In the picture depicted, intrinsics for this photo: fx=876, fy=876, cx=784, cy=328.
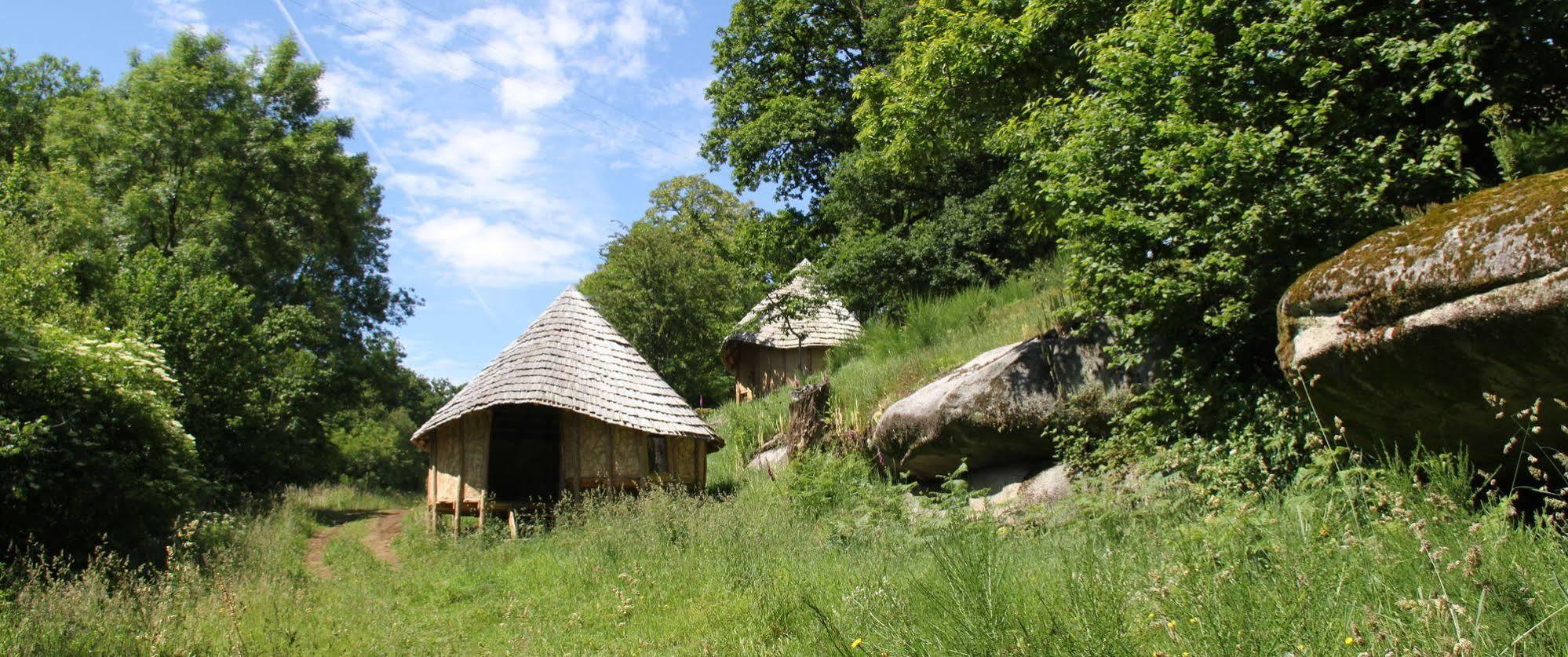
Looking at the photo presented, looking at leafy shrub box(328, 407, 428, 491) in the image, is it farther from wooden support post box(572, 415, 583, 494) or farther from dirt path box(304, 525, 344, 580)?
wooden support post box(572, 415, 583, 494)

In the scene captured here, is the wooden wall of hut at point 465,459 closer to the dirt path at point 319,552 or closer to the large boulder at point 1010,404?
the dirt path at point 319,552

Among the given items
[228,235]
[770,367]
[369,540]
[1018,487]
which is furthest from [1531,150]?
[228,235]

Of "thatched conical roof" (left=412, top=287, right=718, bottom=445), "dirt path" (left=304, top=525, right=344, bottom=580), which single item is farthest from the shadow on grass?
"thatched conical roof" (left=412, top=287, right=718, bottom=445)

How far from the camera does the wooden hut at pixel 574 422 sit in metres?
13.1

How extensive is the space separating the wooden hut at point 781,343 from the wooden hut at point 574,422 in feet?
21.6

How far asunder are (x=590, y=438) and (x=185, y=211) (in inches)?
677

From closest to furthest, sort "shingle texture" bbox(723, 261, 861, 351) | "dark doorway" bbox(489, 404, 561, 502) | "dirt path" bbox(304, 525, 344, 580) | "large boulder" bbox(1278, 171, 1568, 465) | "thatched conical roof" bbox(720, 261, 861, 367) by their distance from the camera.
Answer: "large boulder" bbox(1278, 171, 1568, 465) → "dirt path" bbox(304, 525, 344, 580) → "dark doorway" bbox(489, 404, 561, 502) → "thatched conical roof" bbox(720, 261, 861, 367) → "shingle texture" bbox(723, 261, 861, 351)

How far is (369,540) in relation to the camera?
14141mm

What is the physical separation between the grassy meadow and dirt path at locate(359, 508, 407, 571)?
0.27 metres

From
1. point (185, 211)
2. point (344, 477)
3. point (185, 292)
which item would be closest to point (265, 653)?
point (185, 292)

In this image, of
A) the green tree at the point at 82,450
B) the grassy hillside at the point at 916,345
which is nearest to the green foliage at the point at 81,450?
the green tree at the point at 82,450

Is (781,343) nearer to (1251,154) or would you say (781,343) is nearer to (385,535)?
(385,535)

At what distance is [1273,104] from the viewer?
307 inches

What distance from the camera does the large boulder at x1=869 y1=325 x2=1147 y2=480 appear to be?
981 cm
